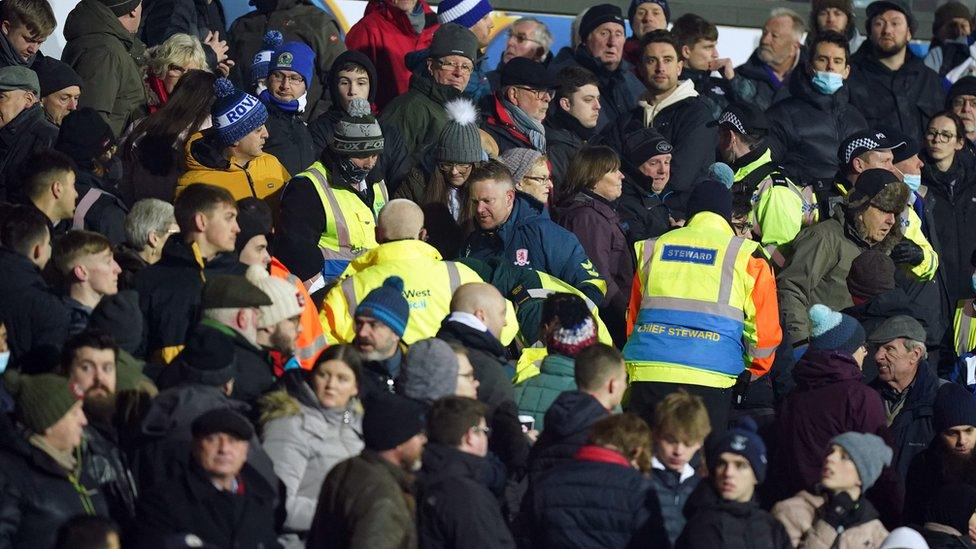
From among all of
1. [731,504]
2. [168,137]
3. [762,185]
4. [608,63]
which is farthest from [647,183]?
[731,504]

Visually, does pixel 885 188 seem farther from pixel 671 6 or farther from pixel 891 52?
pixel 671 6

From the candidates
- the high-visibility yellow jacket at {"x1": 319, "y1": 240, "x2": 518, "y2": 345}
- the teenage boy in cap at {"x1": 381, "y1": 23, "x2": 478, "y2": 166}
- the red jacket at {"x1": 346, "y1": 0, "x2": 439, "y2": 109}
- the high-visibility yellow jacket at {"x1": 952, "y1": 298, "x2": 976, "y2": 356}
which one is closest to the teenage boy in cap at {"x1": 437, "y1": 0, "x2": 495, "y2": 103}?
the red jacket at {"x1": 346, "y1": 0, "x2": 439, "y2": 109}

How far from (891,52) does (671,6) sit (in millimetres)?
2241

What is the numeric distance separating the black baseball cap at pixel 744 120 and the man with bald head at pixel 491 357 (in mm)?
3525

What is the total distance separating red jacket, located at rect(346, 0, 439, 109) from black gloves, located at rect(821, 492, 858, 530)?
19.5 ft

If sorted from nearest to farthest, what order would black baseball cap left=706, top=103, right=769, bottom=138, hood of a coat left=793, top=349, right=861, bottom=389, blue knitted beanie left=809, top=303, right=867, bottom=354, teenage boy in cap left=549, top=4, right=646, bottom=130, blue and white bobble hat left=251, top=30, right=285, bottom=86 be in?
hood of a coat left=793, top=349, right=861, bottom=389 < blue knitted beanie left=809, top=303, right=867, bottom=354 < blue and white bobble hat left=251, top=30, right=285, bottom=86 < black baseball cap left=706, top=103, right=769, bottom=138 < teenage boy in cap left=549, top=4, right=646, bottom=130

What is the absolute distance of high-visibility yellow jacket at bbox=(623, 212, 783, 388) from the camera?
10195 millimetres

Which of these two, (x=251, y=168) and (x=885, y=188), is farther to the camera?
(x=885, y=188)

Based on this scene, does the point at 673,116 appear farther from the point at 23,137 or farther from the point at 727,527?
the point at 727,527

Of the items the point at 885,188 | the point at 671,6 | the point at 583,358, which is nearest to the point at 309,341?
the point at 583,358

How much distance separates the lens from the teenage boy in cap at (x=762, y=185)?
476 inches

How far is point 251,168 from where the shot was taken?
36.0 feet

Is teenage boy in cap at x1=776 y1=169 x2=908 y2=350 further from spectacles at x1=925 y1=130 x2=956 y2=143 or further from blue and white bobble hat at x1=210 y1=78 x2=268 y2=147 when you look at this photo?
blue and white bobble hat at x1=210 y1=78 x2=268 y2=147

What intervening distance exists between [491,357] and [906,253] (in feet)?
12.7
